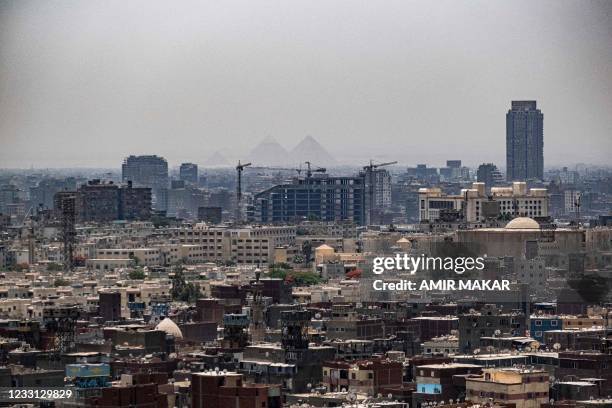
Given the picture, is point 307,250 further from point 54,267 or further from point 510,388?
point 510,388

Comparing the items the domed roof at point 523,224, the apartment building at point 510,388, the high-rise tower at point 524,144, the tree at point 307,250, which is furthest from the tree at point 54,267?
the high-rise tower at point 524,144

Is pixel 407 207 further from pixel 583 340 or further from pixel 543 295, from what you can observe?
pixel 583 340

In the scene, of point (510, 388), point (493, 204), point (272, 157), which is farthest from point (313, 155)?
point (510, 388)

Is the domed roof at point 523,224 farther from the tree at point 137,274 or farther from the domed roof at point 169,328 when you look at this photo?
the domed roof at point 169,328

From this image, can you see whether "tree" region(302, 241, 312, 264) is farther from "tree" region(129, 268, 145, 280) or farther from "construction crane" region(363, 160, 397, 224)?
"construction crane" region(363, 160, 397, 224)

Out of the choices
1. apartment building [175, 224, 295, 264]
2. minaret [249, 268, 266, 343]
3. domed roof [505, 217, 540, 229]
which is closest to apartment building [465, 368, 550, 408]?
minaret [249, 268, 266, 343]

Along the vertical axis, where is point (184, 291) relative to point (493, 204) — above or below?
below
